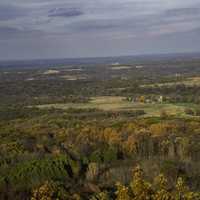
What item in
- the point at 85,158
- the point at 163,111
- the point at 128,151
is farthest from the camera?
the point at 163,111

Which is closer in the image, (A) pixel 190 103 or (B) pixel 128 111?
(B) pixel 128 111

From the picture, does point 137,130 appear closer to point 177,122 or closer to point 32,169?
point 177,122

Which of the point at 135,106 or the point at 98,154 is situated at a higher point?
the point at 98,154

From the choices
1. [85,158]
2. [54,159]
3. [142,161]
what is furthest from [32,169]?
[142,161]

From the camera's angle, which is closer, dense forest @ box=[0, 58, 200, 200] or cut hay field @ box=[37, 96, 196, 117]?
dense forest @ box=[0, 58, 200, 200]

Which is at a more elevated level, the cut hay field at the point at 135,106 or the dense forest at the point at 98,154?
the dense forest at the point at 98,154

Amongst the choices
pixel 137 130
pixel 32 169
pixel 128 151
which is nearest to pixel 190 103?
pixel 137 130

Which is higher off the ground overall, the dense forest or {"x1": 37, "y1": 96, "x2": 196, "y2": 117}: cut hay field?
the dense forest

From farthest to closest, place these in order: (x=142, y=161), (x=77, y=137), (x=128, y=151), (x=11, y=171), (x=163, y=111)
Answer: (x=163, y=111) → (x=77, y=137) → (x=128, y=151) → (x=142, y=161) → (x=11, y=171)

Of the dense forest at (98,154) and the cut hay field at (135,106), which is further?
the cut hay field at (135,106)

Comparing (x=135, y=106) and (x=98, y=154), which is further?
(x=135, y=106)
